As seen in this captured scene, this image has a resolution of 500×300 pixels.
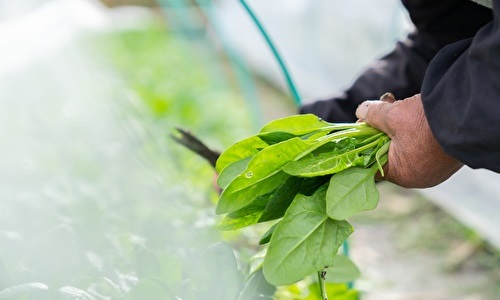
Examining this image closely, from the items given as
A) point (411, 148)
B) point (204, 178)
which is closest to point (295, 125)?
point (411, 148)

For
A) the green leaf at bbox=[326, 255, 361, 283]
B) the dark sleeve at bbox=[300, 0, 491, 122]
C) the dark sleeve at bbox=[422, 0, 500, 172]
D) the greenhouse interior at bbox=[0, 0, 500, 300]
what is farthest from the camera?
the dark sleeve at bbox=[300, 0, 491, 122]

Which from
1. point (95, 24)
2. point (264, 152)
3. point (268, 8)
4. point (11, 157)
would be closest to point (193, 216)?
point (11, 157)

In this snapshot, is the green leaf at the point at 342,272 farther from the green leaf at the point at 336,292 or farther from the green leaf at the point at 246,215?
the green leaf at the point at 246,215

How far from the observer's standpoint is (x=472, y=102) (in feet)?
3.01

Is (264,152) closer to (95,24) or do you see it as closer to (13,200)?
(13,200)

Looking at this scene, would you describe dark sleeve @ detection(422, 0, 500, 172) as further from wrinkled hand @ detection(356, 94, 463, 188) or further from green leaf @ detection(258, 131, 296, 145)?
green leaf @ detection(258, 131, 296, 145)

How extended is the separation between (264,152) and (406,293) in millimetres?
1564

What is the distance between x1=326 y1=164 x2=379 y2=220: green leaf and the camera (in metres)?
0.97

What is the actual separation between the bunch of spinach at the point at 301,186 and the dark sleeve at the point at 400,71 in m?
0.44

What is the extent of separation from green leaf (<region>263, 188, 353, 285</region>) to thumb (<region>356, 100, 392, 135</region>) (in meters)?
0.13

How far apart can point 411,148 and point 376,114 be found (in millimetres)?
72

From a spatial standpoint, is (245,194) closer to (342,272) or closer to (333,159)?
(333,159)

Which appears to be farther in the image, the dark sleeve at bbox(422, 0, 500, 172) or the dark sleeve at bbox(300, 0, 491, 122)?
the dark sleeve at bbox(300, 0, 491, 122)

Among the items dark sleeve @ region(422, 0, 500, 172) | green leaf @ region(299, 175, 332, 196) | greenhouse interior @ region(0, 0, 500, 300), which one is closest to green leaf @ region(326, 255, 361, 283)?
greenhouse interior @ region(0, 0, 500, 300)
